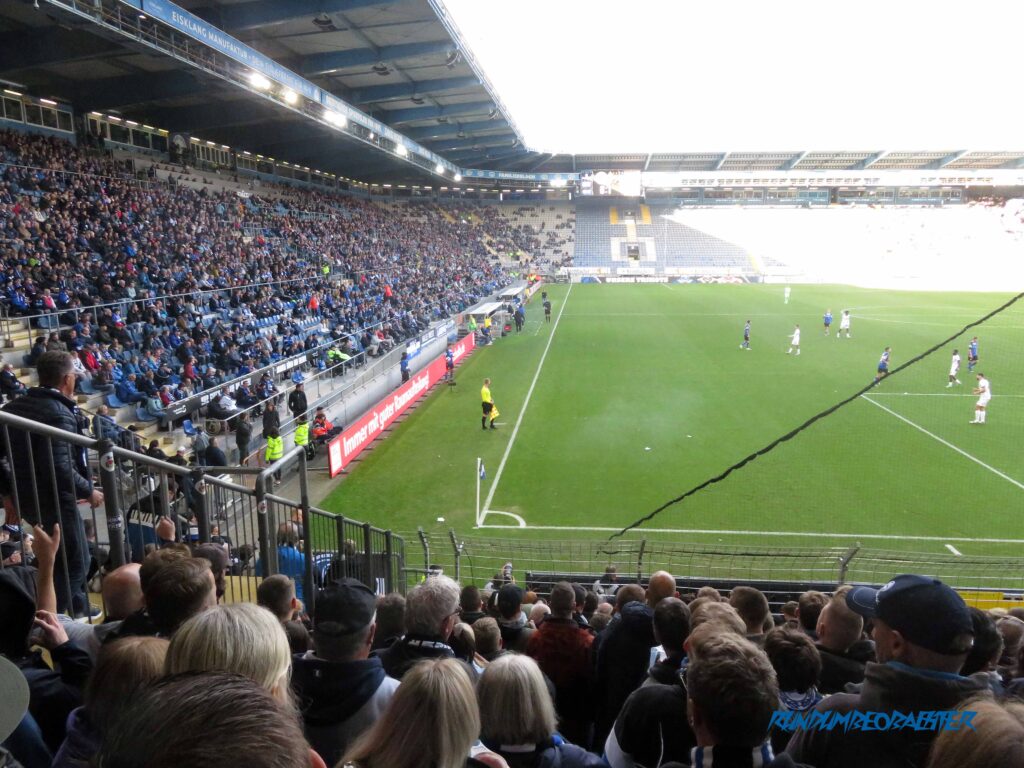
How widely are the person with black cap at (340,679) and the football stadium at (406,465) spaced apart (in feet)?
0.04

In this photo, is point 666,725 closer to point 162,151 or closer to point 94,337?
point 94,337

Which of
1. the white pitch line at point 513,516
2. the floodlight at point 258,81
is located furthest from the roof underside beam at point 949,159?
the white pitch line at point 513,516

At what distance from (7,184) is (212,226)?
982cm

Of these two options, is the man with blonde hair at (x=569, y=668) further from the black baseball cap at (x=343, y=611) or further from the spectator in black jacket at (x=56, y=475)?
the spectator in black jacket at (x=56, y=475)

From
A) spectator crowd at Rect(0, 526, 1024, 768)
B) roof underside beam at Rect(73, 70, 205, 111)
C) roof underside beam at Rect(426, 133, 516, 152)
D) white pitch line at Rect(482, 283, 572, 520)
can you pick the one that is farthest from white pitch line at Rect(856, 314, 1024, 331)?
spectator crowd at Rect(0, 526, 1024, 768)

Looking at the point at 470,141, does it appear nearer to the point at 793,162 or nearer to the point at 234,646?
the point at 793,162

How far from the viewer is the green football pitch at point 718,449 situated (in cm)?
1312

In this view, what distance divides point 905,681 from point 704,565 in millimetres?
8452

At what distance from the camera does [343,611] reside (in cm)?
281

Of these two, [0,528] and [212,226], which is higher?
[212,226]

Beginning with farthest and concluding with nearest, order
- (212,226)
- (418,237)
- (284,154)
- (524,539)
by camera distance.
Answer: (418,237) → (284,154) → (212,226) → (524,539)

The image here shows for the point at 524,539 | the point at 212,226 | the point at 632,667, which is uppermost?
the point at 212,226

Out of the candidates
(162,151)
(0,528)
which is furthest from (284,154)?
(0,528)

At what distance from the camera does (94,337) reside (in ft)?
52.3
